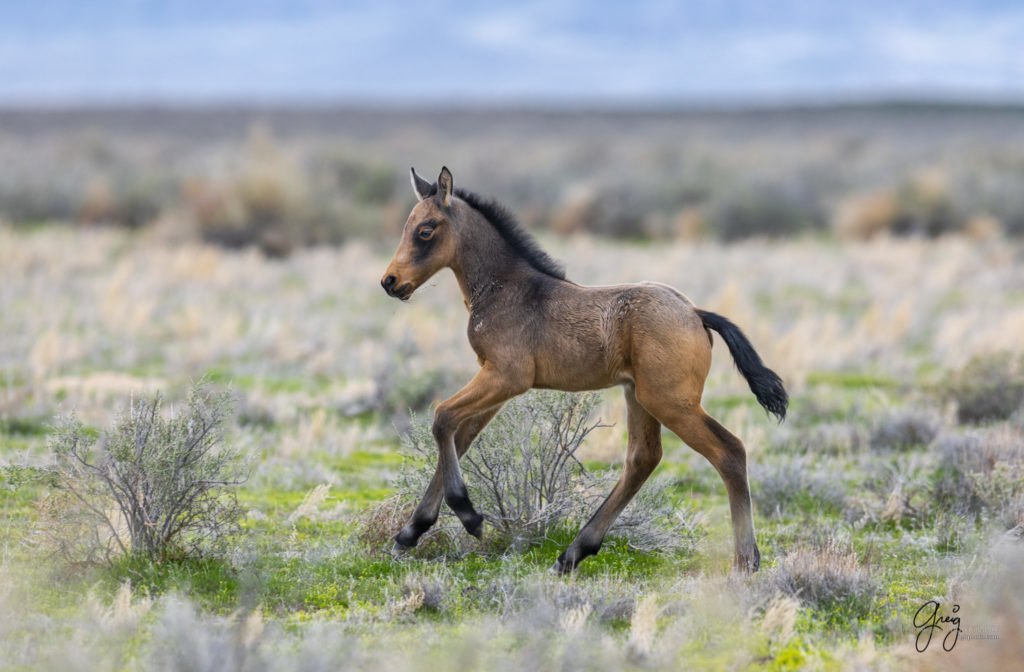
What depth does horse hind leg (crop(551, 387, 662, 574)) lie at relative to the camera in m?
6.80

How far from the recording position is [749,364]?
257 inches

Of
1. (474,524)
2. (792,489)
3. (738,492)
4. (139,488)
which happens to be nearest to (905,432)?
(792,489)

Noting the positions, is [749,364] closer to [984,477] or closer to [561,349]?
[561,349]

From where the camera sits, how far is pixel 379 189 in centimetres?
3816

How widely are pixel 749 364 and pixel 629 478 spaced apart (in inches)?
42.1

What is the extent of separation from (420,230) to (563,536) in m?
2.54

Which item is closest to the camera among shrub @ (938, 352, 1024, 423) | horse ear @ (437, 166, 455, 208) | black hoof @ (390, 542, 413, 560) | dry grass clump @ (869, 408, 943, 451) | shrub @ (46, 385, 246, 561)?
horse ear @ (437, 166, 455, 208)

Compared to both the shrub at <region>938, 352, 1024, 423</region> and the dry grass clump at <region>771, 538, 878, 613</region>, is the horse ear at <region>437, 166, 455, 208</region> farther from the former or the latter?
the shrub at <region>938, 352, 1024, 423</region>

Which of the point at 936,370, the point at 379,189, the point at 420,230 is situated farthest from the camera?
the point at 379,189

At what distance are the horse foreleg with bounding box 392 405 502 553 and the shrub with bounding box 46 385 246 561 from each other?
1.23 meters

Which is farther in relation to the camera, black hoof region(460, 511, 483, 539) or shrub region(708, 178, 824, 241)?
shrub region(708, 178, 824, 241)

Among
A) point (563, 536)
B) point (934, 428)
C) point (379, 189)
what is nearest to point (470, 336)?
point (563, 536)

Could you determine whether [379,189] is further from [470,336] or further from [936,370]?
[470,336]

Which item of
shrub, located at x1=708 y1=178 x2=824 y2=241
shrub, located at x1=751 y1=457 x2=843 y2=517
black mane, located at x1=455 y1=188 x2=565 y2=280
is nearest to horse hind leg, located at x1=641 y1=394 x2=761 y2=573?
black mane, located at x1=455 y1=188 x2=565 y2=280
